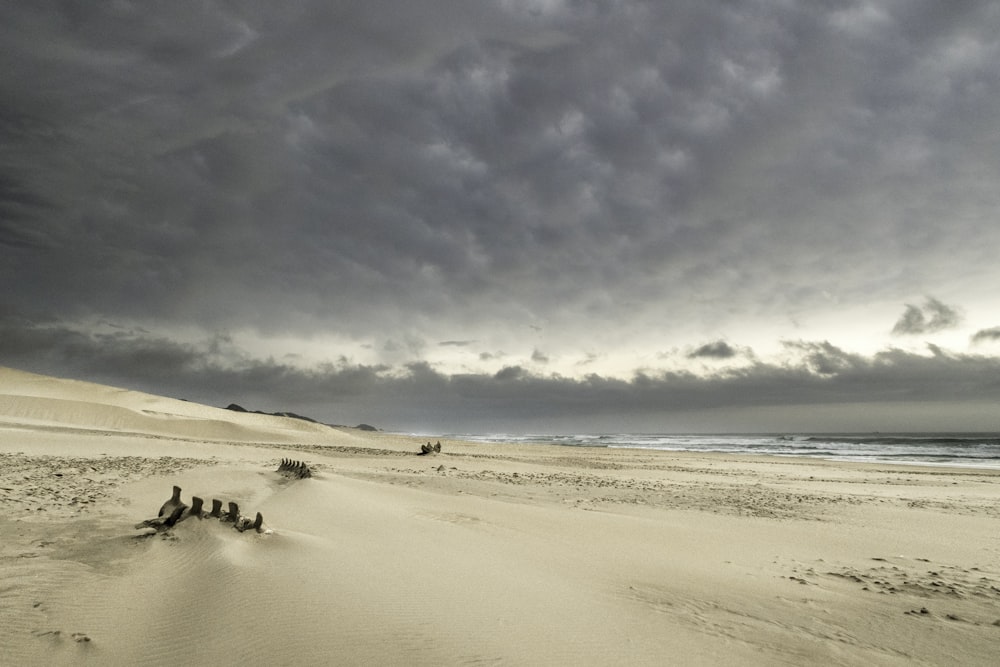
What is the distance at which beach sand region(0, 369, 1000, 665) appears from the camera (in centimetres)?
375

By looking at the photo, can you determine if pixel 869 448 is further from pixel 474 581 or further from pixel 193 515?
pixel 193 515

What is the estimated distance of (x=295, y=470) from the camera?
13711 millimetres

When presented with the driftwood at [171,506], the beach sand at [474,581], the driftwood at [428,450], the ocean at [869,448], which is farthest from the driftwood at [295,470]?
the ocean at [869,448]

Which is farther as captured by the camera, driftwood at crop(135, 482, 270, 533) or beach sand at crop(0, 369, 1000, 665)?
driftwood at crop(135, 482, 270, 533)

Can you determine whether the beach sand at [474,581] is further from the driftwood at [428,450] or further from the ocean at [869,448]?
the ocean at [869,448]

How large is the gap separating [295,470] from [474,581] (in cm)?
1016

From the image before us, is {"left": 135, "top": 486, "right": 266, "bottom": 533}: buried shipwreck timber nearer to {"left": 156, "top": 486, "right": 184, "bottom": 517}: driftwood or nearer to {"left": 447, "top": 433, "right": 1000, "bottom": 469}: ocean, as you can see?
{"left": 156, "top": 486, "right": 184, "bottom": 517}: driftwood

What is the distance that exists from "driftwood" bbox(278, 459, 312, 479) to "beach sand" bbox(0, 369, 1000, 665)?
154 centimetres

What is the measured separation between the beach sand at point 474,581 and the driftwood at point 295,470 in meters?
1.54

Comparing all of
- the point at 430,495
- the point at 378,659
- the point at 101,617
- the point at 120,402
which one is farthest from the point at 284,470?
the point at 120,402

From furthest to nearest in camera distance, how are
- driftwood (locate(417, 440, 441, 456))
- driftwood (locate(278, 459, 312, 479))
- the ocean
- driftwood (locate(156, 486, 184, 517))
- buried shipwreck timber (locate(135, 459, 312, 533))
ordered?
the ocean, driftwood (locate(417, 440, 441, 456)), driftwood (locate(278, 459, 312, 479)), driftwood (locate(156, 486, 184, 517)), buried shipwreck timber (locate(135, 459, 312, 533))

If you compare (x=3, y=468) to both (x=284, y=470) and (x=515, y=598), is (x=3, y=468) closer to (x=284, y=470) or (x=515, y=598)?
(x=284, y=470)

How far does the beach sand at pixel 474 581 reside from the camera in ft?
12.3

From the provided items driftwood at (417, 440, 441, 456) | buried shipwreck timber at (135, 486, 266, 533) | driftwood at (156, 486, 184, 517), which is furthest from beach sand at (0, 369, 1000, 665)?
driftwood at (417, 440, 441, 456)
